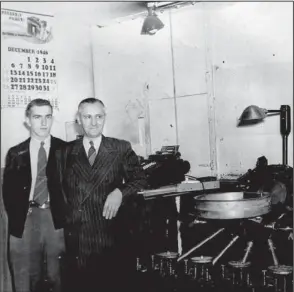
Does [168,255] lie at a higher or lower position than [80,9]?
lower

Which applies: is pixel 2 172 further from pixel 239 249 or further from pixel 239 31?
pixel 239 31

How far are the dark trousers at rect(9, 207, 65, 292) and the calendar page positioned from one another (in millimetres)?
572

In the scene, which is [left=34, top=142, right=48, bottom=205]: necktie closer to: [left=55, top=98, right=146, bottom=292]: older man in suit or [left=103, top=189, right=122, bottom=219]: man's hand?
[left=55, top=98, right=146, bottom=292]: older man in suit

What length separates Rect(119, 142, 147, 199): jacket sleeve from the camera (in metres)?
2.10

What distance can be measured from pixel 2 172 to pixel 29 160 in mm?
136

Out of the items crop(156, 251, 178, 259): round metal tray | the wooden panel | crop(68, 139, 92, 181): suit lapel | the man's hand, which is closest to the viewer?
the man's hand

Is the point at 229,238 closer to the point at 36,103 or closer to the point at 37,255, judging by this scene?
the point at 37,255

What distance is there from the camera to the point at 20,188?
211 centimetres

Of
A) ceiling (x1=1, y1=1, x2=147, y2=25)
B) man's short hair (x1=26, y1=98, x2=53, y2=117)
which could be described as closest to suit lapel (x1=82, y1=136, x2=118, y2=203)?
Result: man's short hair (x1=26, y1=98, x2=53, y2=117)

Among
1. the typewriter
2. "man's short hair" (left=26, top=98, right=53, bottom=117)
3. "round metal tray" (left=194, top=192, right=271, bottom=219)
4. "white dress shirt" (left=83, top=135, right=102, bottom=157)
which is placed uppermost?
"man's short hair" (left=26, top=98, right=53, bottom=117)

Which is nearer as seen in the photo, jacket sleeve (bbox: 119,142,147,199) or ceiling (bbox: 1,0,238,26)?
jacket sleeve (bbox: 119,142,147,199)

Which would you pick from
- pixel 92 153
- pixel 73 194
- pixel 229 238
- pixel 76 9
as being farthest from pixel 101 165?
pixel 229 238

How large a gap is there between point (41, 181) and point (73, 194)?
16cm

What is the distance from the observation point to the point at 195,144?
3.65 m
